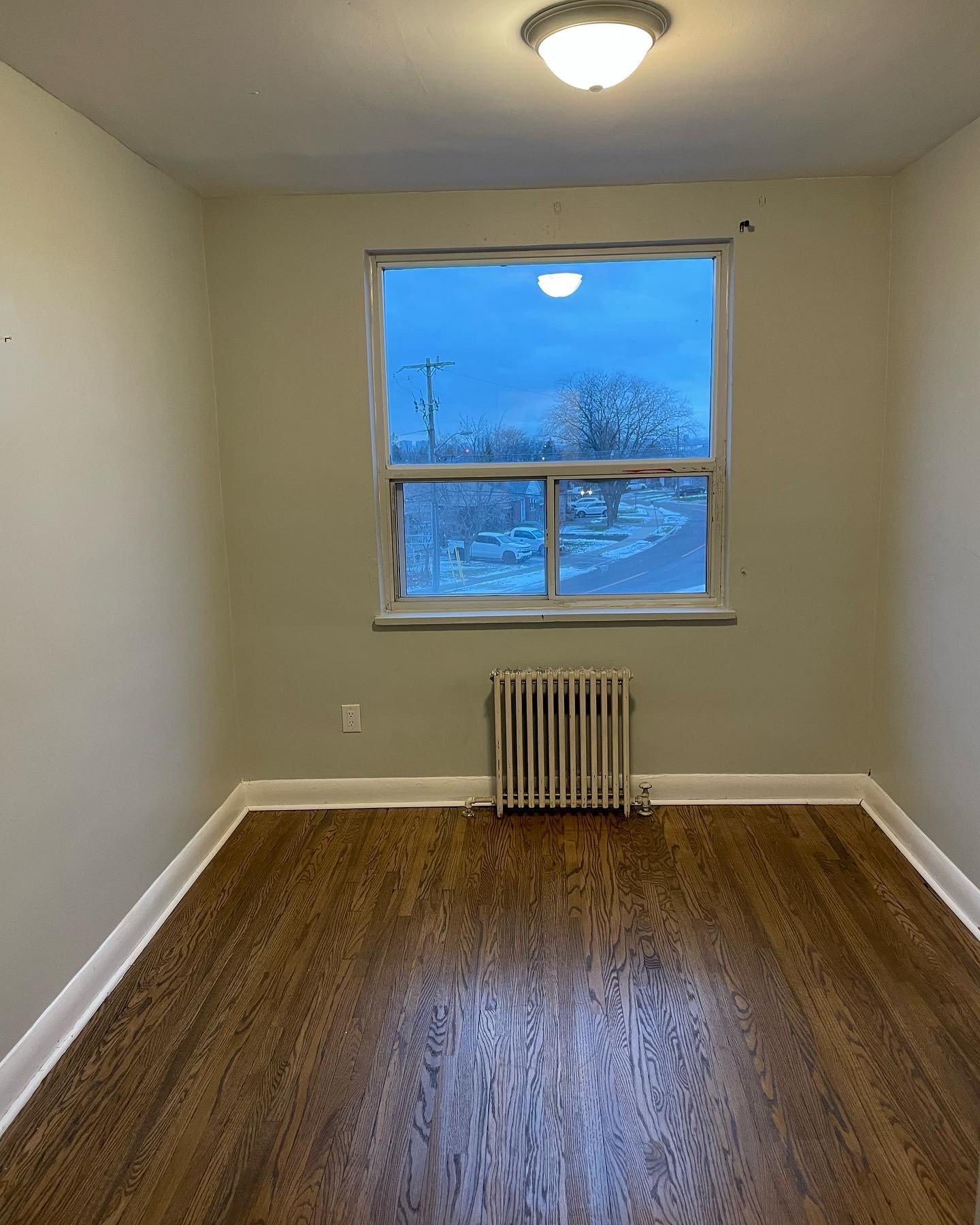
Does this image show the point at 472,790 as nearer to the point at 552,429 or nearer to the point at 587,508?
the point at 587,508

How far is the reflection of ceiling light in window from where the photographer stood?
329cm

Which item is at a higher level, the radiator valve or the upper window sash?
the upper window sash

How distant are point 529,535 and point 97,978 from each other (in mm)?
2156

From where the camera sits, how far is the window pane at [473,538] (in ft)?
11.3

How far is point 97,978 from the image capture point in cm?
234

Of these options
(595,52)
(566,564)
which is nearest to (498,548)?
(566,564)

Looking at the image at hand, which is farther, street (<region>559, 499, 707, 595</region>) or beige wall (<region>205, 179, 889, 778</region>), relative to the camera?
A: street (<region>559, 499, 707, 595</region>)

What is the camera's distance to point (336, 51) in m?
1.98

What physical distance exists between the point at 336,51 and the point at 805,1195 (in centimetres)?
269

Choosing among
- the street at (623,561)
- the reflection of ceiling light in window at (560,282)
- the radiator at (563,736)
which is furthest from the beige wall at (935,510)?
the reflection of ceiling light in window at (560,282)

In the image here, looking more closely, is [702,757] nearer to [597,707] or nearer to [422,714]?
[597,707]

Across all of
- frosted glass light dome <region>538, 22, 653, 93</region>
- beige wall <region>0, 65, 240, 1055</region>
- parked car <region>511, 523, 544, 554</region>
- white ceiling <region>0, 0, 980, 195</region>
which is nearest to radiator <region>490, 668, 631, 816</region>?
parked car <region>511, 523, 544, 554</region>

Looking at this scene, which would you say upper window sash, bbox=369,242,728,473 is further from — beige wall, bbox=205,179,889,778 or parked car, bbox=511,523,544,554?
parked car, bbox=511,523,544,554

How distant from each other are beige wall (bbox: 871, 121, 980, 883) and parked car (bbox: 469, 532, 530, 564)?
142cm
